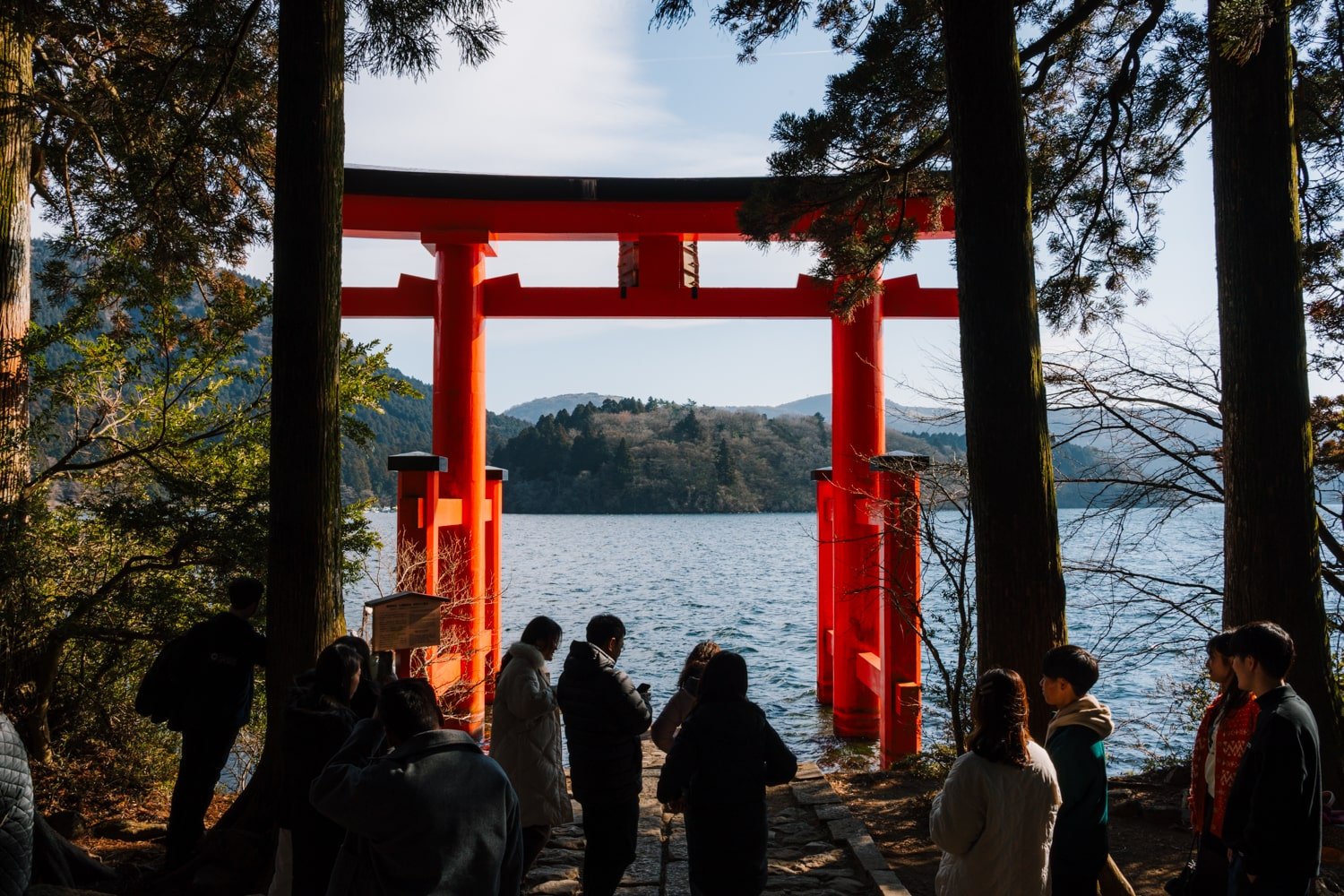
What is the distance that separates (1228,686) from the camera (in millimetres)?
3098

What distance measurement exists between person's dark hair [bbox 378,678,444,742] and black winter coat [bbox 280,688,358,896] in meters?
0.60

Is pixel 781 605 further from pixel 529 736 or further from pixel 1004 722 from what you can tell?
pixel 1004 722

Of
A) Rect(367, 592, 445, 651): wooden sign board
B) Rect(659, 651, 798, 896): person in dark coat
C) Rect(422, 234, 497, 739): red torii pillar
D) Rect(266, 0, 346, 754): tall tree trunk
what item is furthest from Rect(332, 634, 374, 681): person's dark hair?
Rect(422, 234, 497, 739): red torii pillar

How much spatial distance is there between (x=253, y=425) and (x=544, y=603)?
19.6 m

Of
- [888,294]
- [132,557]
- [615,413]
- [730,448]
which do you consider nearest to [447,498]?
[132,557]

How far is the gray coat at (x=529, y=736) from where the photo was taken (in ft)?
11.2

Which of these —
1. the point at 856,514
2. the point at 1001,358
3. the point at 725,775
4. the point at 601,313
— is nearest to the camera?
the point at 725,775

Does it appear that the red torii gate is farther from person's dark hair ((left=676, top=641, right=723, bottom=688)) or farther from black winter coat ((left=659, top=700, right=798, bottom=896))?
black winter coat ((left=659, top=700, right=798, bottom=896))

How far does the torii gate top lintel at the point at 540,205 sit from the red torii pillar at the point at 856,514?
1348mm

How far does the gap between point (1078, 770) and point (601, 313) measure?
800cm

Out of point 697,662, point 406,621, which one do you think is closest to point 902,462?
point 406,621

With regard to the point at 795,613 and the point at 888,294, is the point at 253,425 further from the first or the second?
the point at 795,613

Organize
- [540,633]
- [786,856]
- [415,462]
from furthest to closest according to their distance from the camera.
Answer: [415,462], [786,856], [540,633]

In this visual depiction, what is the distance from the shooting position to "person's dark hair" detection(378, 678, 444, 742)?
7.20ft
